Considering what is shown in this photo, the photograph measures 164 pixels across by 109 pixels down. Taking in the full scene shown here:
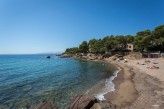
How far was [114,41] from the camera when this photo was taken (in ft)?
354

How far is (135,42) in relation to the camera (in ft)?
315

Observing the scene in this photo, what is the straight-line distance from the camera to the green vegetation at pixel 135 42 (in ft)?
295

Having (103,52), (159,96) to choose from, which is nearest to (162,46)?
(103,52)

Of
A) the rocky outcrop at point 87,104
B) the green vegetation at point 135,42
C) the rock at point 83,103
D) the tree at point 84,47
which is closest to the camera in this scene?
the rock at point 83,103

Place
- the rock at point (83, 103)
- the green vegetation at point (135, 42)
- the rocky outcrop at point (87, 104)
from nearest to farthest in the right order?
the rock at point (83, 103), the rocky outcrop at point (87, 104), the green vegetation at point (135, 42)

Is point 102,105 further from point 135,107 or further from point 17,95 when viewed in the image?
point 17,95

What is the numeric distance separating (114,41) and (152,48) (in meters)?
24.7

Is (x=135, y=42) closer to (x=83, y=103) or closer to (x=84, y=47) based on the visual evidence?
(x=84, y=47)

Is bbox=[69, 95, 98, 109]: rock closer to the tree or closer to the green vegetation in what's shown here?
the green vegetation

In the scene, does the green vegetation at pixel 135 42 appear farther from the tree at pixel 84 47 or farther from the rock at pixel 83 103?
the rock at pixel 83 103

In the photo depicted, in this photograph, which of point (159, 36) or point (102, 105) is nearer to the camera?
point (102, 105)

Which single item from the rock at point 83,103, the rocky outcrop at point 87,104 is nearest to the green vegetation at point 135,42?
the rocky outcrop at point 87,104

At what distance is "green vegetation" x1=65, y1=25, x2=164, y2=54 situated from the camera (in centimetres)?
8981

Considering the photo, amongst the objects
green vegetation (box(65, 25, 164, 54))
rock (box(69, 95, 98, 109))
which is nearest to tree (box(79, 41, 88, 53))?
green vegetation (box(65, 25, 164, 54))
